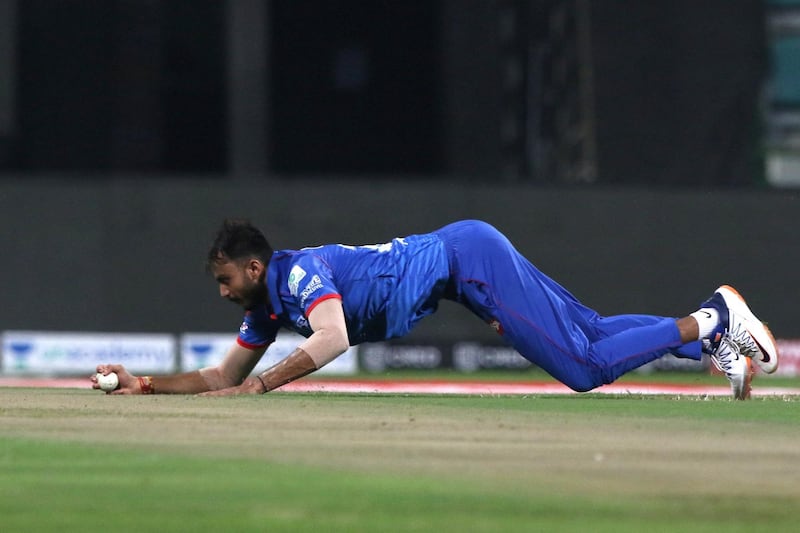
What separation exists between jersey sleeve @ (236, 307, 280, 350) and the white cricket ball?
2.38ft

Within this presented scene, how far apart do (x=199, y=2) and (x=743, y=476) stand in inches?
591

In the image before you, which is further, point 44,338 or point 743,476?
point 44,338

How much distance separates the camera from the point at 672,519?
4.13 m

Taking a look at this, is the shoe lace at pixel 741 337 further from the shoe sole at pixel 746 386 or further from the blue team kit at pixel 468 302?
the blue team kit at pixel 468 302

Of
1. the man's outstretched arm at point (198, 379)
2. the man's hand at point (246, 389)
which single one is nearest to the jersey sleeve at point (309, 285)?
the man's hand at point (246, 389)

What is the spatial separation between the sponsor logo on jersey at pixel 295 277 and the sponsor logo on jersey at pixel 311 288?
0.05m

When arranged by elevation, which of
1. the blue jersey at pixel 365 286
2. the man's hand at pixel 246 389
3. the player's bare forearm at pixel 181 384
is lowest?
the player's bare forearm at pixel 181 384

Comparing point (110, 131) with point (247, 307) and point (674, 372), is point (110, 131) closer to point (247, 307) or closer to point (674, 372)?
point (674, 372)

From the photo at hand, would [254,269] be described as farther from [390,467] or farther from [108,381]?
[390,467]

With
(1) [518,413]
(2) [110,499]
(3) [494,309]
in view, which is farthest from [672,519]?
(3) [494,309]

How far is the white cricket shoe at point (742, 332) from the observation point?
8.83 metres

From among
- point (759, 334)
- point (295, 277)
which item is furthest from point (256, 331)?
point (759, 334)

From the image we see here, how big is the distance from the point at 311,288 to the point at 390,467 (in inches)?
107

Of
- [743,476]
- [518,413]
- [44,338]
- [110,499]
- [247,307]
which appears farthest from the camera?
[44,338]
